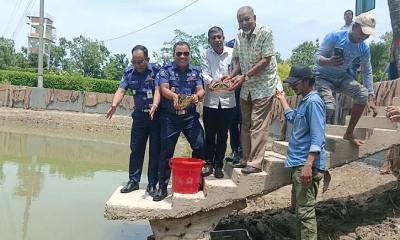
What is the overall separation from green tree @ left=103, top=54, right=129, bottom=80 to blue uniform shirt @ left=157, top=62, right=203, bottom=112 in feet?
139

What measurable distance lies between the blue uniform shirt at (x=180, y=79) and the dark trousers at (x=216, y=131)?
0.27 m

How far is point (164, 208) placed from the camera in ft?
14.7

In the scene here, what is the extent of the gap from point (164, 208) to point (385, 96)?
4260mm

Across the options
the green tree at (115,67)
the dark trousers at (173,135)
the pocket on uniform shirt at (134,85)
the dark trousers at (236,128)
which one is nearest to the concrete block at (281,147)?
the dark trousers at (236,128)

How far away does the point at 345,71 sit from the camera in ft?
15.9

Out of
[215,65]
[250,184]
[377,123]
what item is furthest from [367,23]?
[250,184]

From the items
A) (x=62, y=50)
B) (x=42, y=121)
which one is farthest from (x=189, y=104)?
(x=62, y=50)

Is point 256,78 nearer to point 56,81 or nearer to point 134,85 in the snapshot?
point 134,85

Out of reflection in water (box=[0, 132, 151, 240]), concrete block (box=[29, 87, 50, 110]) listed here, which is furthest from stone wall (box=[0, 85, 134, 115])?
reflection in water (box=[0, 132, 151, 240])

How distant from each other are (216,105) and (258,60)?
648mm

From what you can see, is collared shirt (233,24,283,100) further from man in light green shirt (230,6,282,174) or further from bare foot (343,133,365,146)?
bare foot (343,133,365,146)

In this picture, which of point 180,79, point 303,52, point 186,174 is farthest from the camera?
point 303,52

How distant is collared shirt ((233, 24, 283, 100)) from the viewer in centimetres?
449

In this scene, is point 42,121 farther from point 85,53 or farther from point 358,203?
point 85,53
